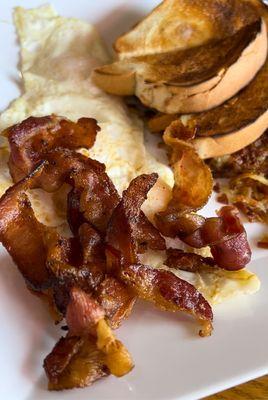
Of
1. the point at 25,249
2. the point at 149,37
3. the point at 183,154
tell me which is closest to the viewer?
the point at 25,249

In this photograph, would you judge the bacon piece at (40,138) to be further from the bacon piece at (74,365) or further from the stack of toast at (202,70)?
the bacon piece at (74,365)

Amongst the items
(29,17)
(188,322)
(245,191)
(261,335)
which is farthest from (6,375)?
(29,17)

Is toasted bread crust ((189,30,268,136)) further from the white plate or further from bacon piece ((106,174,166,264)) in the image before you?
the white plate

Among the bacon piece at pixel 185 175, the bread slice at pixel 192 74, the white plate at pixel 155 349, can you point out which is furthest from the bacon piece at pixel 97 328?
the bread slice at pixel 192 74

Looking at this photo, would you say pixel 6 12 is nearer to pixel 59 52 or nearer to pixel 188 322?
pixel 59 52

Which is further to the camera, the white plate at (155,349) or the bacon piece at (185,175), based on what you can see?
the bacon piece at (185,175)
